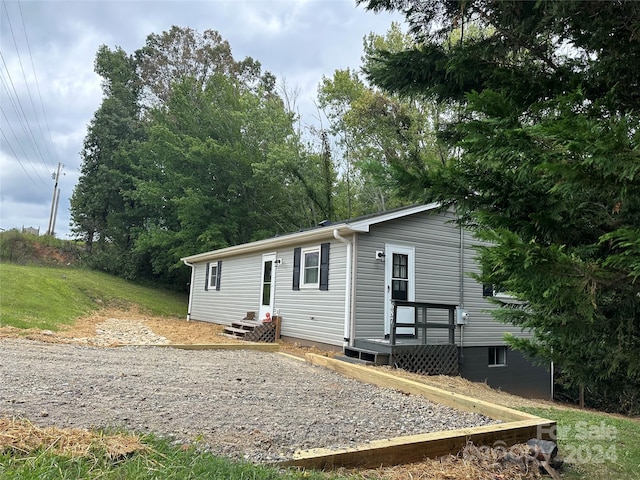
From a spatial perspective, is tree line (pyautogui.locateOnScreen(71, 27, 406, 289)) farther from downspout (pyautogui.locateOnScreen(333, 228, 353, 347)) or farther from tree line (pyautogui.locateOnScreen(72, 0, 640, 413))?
tree line (pyautogui.locateOnScreen(72, 0, 640, 413))

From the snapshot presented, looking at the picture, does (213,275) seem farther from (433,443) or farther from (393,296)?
(433,443)

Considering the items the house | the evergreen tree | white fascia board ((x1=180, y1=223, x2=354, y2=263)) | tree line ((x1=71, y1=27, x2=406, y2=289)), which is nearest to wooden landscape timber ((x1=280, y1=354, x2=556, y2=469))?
the evergreen tree

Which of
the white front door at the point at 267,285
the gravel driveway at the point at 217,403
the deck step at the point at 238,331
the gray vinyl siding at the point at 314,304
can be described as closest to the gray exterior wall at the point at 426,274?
the gray vinyl siding at the point at 314,304

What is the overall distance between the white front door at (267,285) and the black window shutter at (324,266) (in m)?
2.21

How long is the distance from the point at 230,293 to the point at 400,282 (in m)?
6.62

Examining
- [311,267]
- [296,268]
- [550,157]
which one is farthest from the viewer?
[296,268]

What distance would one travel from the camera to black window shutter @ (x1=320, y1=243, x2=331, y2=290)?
29.5 ft

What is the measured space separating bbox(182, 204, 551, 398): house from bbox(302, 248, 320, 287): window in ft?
0.08

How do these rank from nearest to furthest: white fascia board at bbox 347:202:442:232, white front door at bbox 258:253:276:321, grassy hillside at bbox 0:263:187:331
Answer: white fascia board at bbox 347:202:442:232 < grassy hillside at bbox 0:263:187:331 < white front door at bbox 258:253:276:321

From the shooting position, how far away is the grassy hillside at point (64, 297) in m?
10.5

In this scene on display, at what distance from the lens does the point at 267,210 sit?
68.5ft

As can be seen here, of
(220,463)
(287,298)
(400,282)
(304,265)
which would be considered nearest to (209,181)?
(287,298)

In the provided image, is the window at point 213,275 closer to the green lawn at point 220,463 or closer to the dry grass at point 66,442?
the green lawn at point 220,463

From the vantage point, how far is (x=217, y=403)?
363 cm
